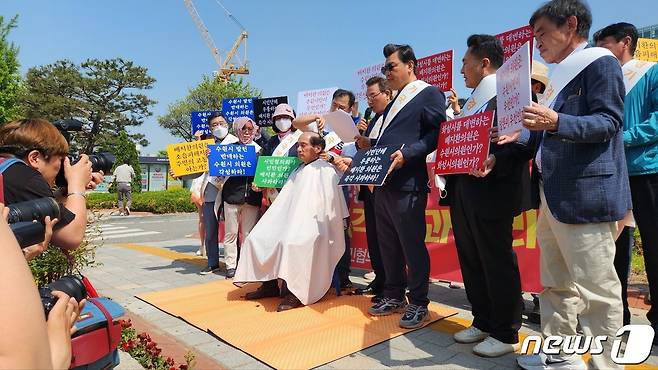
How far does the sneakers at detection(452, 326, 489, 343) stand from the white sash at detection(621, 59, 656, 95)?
187 cm

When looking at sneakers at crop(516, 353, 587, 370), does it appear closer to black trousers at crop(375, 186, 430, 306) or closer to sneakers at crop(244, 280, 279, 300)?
black trousers at crop(375, 186, 430, 306)

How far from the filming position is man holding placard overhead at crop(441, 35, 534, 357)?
2.64m

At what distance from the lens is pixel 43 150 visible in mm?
2199

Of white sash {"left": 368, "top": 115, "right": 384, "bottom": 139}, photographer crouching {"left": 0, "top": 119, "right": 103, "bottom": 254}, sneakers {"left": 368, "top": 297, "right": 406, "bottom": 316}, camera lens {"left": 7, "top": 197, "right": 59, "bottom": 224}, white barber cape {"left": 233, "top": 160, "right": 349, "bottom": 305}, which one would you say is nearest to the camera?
camera lens {"left": 7, "top": 197, "right": 59, "bottom": 224}

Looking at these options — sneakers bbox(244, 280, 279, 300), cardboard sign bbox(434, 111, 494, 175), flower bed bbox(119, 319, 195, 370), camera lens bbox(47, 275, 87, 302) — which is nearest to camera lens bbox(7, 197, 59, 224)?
camera lens bbox(47, 275, 87, 302)

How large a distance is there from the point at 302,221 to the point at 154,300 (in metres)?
1.63

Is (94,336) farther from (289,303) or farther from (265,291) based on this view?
(265,291)

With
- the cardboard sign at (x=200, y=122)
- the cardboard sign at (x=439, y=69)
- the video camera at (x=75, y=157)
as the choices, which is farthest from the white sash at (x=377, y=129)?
the cardboard sign at (x=200, y=122)

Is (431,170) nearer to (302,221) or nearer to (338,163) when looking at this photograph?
(338,163)

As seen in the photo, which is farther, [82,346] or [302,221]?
[302,221]

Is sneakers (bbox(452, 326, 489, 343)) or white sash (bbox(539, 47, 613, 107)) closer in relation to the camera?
white sash (bbox(539, 47, 613, 107))

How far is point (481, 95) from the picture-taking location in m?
2.89

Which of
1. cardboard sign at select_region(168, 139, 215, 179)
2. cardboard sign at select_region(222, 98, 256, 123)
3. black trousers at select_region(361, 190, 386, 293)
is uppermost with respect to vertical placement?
cardboard sign at select_region(222, 98, 256, 123)

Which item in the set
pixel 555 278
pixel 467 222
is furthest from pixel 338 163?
pixel 555 278
